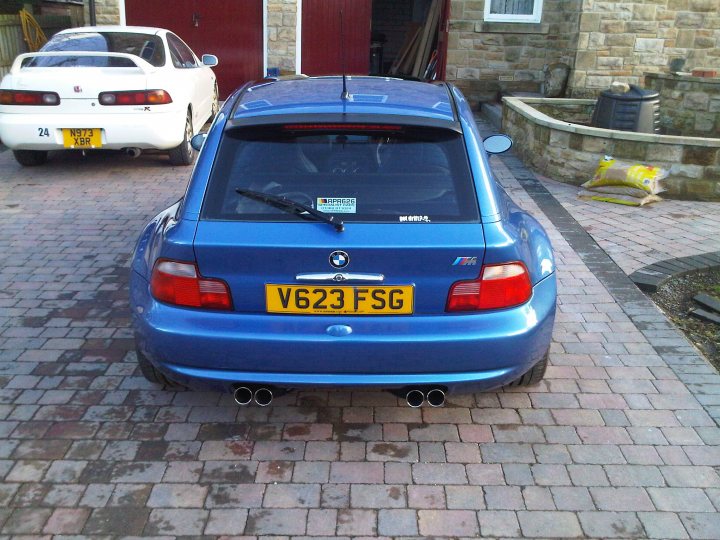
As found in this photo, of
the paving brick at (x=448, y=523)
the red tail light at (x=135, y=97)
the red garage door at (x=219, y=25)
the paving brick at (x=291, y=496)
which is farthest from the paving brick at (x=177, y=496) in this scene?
the red garage door at (x=219, y=25)

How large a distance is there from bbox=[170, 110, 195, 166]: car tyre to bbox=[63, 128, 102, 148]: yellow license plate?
1067mm

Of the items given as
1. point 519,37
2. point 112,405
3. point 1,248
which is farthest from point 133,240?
point 519,37

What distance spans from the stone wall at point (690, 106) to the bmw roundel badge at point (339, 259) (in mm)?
8975

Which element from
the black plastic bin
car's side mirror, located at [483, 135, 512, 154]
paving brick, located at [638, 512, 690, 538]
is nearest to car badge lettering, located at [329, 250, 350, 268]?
paving brick, located at [638, 512, 690, 538]

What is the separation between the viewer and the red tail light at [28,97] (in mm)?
7742

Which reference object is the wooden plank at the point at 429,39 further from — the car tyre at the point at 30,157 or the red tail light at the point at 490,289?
the red tail light at the point at 490,289

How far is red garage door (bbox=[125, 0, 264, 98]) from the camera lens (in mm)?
13391

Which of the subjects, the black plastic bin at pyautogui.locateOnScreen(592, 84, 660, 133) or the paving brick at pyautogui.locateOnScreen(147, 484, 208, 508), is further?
the black plastic bin at pyautogui.locateOnScreen(592, 84, 660, 133)

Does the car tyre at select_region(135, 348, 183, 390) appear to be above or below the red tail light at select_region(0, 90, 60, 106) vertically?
below

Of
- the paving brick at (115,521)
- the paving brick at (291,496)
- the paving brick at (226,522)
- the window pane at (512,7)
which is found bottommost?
the paving brick at (115,521)

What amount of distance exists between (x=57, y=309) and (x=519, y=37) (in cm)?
1071

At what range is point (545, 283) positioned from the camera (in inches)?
135

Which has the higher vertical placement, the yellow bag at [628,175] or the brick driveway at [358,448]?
the yellow bag at [628,175]

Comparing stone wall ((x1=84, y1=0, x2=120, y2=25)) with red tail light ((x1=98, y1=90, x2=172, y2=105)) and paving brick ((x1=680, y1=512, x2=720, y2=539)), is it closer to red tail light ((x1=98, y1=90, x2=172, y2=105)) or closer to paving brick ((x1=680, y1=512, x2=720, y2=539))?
red tail light ((x1=98, y1=90, x2=172, y2=105))
